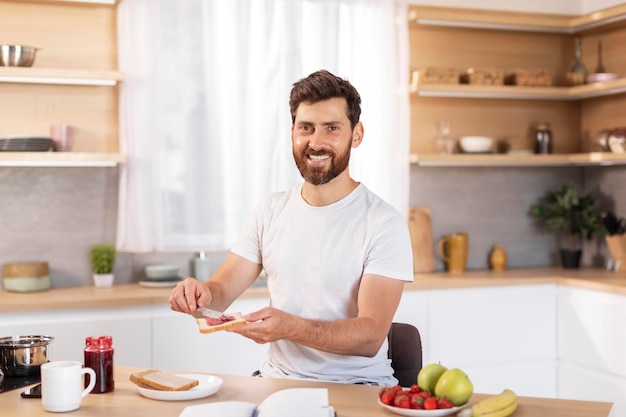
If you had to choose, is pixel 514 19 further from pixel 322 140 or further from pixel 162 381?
pixel 162 381

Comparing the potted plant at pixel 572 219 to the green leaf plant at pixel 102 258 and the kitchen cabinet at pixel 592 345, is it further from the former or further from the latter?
the green leaf plant at pixel 102 258

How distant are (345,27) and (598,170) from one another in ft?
5.87

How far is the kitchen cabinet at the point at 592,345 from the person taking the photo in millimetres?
4109

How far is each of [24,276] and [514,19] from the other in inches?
113

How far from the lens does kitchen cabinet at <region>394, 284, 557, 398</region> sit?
430cm

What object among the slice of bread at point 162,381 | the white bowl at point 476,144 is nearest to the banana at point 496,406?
the slice of bread at point 162,381

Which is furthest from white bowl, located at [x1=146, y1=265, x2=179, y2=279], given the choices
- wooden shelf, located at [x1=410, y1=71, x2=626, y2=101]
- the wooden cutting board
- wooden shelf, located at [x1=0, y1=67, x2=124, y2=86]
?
wooden shelf, located at [x1=410, y1=71, x2=626, y2=101]

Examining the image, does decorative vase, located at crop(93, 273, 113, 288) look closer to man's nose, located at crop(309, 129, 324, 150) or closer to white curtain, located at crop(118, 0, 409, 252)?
white curtain, located at crop(118, 0, 409, 252)

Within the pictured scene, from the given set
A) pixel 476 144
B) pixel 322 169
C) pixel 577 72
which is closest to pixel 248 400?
pixel 322 169

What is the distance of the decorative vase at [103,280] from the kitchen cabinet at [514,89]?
1.69 m

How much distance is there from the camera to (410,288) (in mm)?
4262

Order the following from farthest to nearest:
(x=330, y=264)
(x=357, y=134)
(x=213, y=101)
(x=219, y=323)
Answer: (x=213, y=101) → (x=357, y=134) → (x=330, y=264) → (x=219, y=323)

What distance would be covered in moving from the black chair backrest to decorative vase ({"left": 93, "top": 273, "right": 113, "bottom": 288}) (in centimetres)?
188

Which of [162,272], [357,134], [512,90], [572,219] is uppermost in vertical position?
[512,90]
